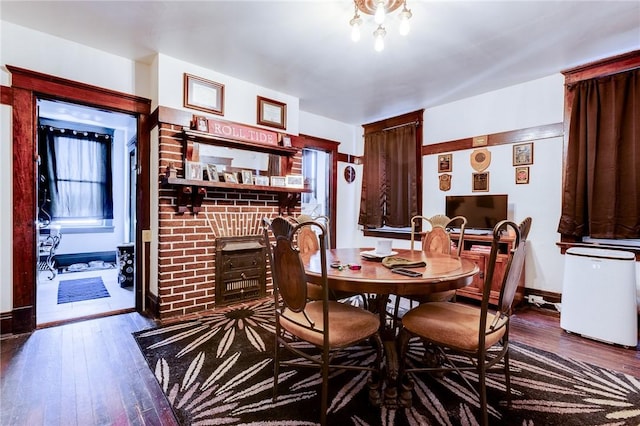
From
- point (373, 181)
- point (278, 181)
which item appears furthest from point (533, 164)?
point (278, 181)

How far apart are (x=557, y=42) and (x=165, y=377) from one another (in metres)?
4.00

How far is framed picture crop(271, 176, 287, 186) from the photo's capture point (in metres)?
3.57

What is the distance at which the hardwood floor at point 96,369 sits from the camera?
1.57m

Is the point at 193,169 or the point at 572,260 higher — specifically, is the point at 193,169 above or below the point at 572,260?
above

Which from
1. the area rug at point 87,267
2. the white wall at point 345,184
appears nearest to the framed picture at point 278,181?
the white wall at point 345,184

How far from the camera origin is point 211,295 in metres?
3.21

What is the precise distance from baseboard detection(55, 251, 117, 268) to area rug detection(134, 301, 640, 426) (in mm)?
4261

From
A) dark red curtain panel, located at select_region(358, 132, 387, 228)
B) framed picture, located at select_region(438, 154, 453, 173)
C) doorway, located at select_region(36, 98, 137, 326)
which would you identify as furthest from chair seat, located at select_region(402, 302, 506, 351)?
doorway, located at select_region(36, 98, 137, 326)

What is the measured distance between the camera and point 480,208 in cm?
363

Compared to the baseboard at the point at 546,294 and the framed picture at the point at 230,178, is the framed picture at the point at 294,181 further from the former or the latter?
the baseboard at the point at 546,294

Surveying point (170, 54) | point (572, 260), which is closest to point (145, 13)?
point (170, 54)

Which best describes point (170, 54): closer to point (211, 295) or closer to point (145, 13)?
point (145, 13)

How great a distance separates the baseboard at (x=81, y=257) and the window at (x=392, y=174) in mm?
4845

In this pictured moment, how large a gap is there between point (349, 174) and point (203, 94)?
9.13 ft
